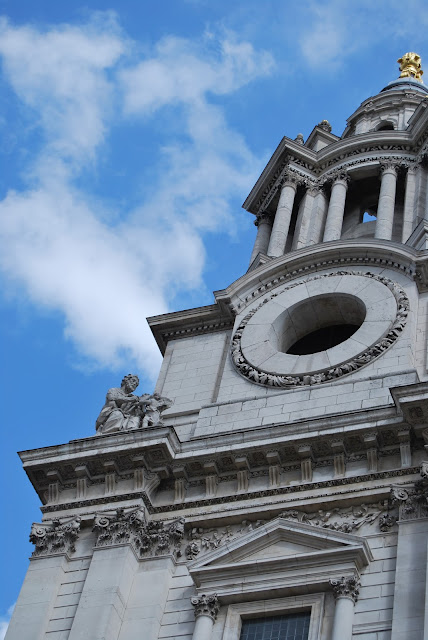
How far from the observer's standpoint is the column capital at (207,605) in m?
24.8

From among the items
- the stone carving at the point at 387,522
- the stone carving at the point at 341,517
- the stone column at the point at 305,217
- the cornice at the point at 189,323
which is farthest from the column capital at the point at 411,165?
the stone carving at the point at 387,522

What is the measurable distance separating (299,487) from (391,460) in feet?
6.41

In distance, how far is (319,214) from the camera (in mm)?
39125

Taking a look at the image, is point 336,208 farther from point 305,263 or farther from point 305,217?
point 305,263

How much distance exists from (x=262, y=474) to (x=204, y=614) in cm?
372

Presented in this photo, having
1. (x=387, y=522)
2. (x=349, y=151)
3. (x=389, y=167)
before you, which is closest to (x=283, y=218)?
(x=349, y=151)

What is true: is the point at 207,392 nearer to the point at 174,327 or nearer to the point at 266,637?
the point at 174,327

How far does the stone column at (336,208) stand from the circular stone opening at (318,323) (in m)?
4.17

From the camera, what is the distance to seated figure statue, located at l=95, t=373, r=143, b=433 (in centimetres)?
2959

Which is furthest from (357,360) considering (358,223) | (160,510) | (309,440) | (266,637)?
(358,223)

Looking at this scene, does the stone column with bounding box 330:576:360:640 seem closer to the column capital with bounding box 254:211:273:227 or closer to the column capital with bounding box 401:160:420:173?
the column capital with bounding box 401:160:420:173

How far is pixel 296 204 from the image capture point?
40.9m

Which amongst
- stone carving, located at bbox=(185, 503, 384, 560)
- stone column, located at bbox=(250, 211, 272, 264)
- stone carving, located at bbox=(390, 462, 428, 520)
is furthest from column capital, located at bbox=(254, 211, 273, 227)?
stone carving, located at bbox=(390, 462, 428, 520)

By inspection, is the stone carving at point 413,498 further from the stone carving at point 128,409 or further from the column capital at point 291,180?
the column capital at point 291,180
